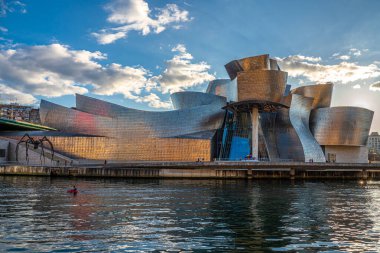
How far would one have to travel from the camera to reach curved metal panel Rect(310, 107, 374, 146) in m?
59.0

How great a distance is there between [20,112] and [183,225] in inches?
4173

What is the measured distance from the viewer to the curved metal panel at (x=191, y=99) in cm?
5941

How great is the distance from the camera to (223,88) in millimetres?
63344

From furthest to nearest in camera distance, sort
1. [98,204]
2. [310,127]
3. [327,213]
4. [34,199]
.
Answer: [310,127] → [34,199] → [98,204] → [327,213]

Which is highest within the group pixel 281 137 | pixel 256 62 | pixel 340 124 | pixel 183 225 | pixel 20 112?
pixel 256 62

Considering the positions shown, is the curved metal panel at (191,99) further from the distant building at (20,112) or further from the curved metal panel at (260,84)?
A: the distant building at (20,112)

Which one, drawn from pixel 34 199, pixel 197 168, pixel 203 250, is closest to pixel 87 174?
pixel 197 168

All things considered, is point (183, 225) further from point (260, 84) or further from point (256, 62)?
point (256, 62)

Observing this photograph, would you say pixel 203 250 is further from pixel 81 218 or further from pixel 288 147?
pixel 288 147

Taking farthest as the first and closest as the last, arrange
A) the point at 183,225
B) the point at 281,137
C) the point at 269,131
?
the point at 269,131
the point at 281,137
the point at 183,225

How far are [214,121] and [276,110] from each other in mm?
9383

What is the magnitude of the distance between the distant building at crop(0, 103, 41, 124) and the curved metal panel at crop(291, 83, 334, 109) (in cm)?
7292

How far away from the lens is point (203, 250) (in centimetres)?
1010

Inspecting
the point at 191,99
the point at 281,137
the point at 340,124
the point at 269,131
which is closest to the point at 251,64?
the point at 269,131
